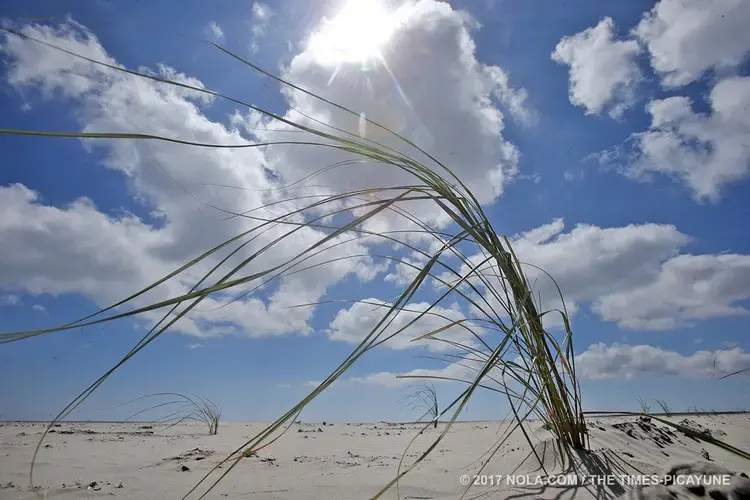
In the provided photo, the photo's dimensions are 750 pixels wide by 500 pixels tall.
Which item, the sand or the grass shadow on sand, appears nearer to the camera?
the grass shadow on sand

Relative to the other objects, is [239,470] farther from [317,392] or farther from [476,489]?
[317,392]

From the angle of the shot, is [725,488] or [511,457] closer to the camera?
[725,488]

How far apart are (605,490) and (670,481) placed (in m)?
0.29

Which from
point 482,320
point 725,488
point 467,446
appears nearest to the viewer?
point 725,488

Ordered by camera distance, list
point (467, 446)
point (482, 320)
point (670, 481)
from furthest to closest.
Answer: point (467, 446) → point (482, 320) → point (670, 481)

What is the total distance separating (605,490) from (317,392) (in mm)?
937

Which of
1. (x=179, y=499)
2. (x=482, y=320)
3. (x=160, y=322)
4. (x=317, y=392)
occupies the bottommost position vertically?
(x=179, y=499)

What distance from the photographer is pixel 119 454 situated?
9.73 ft

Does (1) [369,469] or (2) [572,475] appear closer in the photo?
(2) [572,475]

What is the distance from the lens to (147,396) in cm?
193

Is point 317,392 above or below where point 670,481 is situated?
above

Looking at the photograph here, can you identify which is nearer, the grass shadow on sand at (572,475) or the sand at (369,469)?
the grass shadow on sand at (572,475)

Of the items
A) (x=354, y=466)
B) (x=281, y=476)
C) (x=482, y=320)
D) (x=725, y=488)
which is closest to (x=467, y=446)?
(x=354, y=466)

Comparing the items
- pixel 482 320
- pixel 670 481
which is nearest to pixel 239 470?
pixel 482 320
